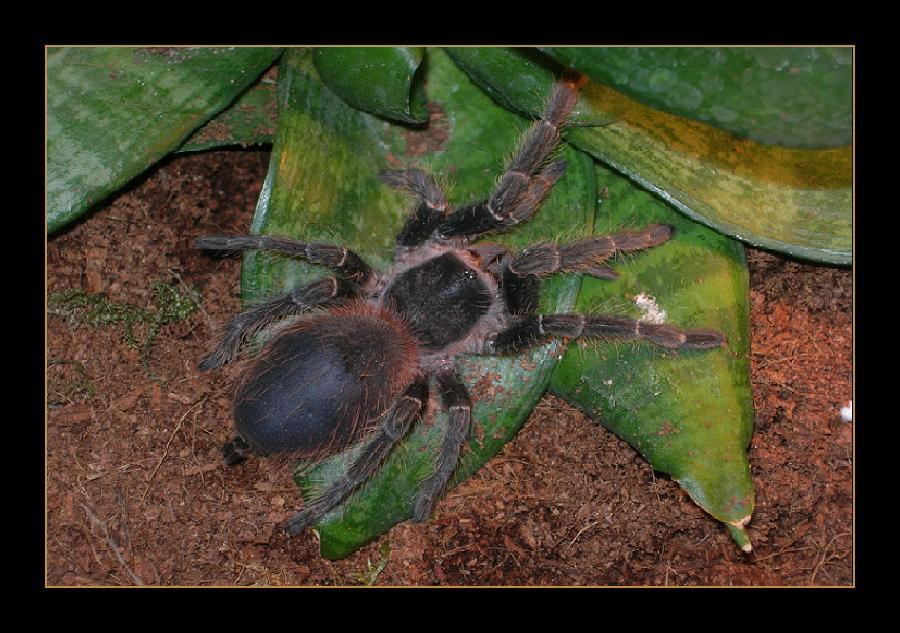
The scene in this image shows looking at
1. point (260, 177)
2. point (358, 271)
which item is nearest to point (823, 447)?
point (358, 271)

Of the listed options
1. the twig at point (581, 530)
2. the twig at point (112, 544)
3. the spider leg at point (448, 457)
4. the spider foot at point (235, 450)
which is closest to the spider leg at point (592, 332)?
the spider leg at point (448, 457)

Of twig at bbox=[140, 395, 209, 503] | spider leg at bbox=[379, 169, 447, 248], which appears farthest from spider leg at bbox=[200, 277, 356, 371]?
spider leg at bbox=[379, 169, 447, 248]

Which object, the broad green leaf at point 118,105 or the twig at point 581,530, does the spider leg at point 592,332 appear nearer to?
the twig at point 581,530

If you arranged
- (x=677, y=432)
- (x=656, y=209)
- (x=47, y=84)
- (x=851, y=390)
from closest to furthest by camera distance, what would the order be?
(x=47, y=84), (x=677, y=432), (x=656, y=209), (x=851, y=390)

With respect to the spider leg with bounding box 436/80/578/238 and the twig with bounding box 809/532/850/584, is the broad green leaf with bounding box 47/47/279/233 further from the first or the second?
the twig with bounding box 809/532/850/584

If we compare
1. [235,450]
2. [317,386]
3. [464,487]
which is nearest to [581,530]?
[464,487]

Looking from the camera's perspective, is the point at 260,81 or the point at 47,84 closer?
the point at 47,84

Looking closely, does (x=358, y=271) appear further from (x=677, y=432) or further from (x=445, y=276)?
(x=677, y=432)
